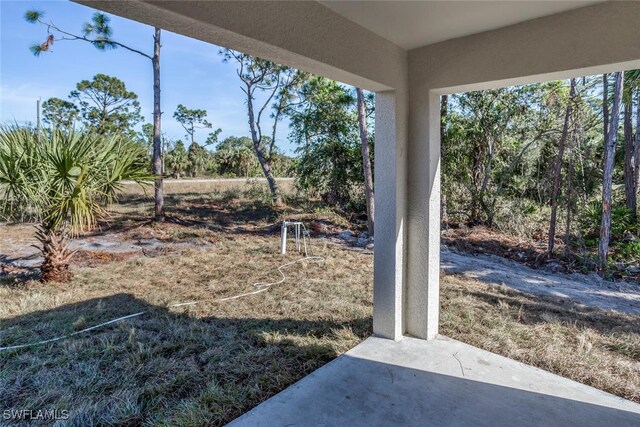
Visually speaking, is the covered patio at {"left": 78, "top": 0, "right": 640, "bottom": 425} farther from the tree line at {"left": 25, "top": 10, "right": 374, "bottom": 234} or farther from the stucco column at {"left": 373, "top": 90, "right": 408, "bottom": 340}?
the tree line at {"left": 25, "top": 10, "right": 374, "bottom": 234}

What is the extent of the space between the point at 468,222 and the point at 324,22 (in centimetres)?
758

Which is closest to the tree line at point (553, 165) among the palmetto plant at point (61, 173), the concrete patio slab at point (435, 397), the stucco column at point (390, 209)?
the concrete patio slab at point (435, 397)

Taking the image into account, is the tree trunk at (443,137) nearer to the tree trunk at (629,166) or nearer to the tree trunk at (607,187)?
the tree trunk at (607,187)

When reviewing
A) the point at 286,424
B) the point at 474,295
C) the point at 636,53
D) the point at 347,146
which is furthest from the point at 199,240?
the point at 636,53

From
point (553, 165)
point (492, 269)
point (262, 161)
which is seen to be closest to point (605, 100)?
point (553, 165)

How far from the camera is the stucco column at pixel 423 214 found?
2.56 m

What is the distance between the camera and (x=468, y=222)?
837 centimetres

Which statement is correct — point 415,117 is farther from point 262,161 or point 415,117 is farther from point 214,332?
point 262,161

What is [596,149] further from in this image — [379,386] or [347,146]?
[379,386]

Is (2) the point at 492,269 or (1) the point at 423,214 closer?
(1) the point at 423,214

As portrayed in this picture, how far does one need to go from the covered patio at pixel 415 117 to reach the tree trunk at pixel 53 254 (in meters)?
4.11

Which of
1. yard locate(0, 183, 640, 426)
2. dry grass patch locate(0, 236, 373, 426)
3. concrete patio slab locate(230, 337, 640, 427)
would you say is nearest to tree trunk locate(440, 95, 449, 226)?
yard locate(0, 183, 640, 426)

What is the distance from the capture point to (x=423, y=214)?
2.65 metres

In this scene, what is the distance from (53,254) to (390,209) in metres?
4.61
